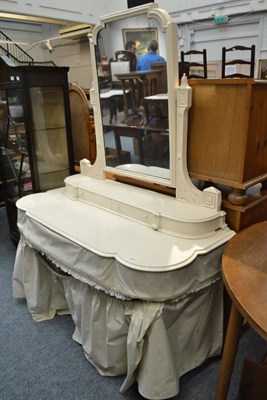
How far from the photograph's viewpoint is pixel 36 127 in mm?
2248

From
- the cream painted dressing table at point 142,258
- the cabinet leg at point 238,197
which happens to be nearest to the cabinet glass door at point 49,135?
the cream painted dressing table at point 142,258

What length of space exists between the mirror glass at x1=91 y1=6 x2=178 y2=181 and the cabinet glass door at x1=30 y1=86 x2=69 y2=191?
623mm

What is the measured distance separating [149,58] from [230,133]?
55 centimetres

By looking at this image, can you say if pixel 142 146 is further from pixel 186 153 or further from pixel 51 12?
pixel 51 12

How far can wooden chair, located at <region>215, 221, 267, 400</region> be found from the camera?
897 mm

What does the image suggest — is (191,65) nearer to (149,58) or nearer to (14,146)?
(14,146)

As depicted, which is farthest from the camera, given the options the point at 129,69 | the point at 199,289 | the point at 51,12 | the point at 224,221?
the point at 51,12

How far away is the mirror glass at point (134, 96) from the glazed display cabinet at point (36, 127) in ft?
1.89

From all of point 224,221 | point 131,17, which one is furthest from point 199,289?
point 131,17

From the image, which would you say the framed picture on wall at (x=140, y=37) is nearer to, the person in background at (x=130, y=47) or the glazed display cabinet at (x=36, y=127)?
the person in background at (x=130, y=47)

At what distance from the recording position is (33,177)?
2.28m

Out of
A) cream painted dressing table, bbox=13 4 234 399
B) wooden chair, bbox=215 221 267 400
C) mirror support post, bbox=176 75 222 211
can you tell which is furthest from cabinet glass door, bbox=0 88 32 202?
wooden chair, bbox=215 221 267 400

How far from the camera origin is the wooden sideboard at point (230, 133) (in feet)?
4.21

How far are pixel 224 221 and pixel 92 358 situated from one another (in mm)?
943
